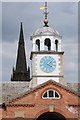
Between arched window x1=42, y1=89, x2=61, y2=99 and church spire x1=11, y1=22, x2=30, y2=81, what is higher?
church spire x1=11, y1=22, x2=30, y2=81

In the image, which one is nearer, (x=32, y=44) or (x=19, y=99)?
(x=19, y=99)

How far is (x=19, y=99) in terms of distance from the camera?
154 ft

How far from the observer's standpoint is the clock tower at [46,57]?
50062 mm

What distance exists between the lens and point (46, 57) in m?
50.4

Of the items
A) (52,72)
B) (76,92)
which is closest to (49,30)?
(52,72)

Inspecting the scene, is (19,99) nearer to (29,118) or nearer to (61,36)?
(29,118)

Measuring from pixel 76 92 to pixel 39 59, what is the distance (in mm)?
5867

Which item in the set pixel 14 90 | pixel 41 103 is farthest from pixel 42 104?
pixel 14 90

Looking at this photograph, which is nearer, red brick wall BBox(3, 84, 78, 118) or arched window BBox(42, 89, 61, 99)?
red brick wall BBox(3, 84, 78, 118)

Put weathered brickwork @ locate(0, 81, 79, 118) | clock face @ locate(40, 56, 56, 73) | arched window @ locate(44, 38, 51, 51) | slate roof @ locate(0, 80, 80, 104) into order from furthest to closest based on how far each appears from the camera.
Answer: arched window @ locate(44, 38, 51, 51)
clock face @ locate(40, 56, 56, 73)
slate roof @ locate(0, 80, 80, 104)
weathered brickwork @ locate(0, 81, 79, 118)

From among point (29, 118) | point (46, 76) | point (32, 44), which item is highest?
point (32, 44)

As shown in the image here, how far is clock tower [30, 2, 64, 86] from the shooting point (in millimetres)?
50062

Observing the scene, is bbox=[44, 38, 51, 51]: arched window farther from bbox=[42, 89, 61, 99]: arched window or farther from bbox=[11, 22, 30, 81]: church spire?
bbox=[11, 22, 30, 81]: church spire

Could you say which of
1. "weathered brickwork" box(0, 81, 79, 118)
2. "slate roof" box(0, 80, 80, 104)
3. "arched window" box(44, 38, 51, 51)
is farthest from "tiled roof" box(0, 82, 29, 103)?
"arched window" box(44, 38, 51, 51)
